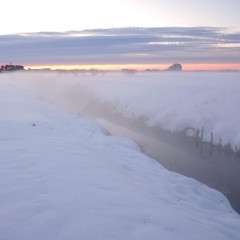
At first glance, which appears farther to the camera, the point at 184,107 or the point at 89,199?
the point at 184,107

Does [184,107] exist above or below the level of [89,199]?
below

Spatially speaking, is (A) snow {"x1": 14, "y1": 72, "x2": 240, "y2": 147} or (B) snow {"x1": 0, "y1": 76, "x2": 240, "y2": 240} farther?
(A) snow {"x1": 14, "y1": 72, "x2": 240, "y2": 147}

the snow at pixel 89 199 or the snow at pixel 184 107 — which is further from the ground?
the snow at pixel 89 199

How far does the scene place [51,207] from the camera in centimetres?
429

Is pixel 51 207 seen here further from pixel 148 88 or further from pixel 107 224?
pixel 148 88

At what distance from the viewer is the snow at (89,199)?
12.9ft

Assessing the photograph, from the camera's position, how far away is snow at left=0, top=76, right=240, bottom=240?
3.93 meters

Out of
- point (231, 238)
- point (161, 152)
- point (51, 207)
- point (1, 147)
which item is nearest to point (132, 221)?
point (51, 207)

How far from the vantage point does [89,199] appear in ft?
15.4

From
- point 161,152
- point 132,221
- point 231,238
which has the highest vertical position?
point 132,221

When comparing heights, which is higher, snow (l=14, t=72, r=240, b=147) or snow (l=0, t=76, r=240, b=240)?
snow (l=0, t=76, r=240, b=240)

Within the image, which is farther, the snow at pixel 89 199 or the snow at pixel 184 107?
the snow at pixel 184 107

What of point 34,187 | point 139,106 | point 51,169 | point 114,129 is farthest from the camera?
point 139,106

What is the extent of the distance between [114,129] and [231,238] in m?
16.6
